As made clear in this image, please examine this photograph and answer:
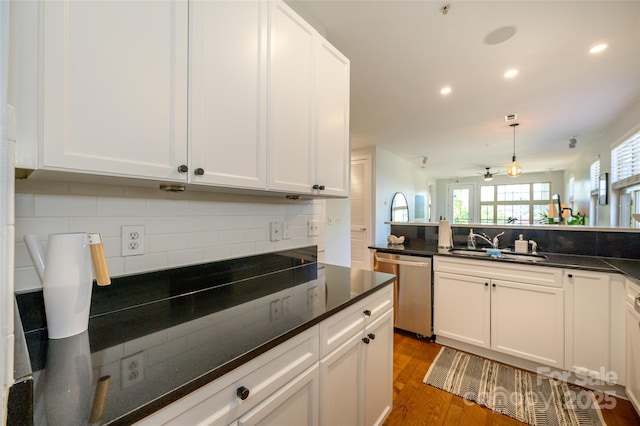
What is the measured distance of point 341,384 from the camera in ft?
3.72

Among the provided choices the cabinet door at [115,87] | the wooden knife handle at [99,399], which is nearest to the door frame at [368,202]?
the cabinet door at [115,87]

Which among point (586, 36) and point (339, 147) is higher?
point (586, 36)

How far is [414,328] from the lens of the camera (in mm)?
2623

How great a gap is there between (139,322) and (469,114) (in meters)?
3.91

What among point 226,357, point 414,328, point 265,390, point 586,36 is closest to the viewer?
point 226,357

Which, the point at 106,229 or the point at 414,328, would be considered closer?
the point at 106,229

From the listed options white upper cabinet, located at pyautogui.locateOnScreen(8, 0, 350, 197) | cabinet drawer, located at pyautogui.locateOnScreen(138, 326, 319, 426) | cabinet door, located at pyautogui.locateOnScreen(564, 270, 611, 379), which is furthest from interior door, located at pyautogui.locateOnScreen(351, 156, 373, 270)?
cabinet drawer, located at pyautogui.locateOnScreen(138, 326, 319, 426)

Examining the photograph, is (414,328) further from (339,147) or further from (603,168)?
(603,168)

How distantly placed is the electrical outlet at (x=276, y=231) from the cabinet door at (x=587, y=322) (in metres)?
2.09

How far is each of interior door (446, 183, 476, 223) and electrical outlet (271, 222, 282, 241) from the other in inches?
348

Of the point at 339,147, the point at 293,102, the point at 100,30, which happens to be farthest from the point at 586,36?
the point at 100,30

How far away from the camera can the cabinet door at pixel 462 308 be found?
2.26 meters

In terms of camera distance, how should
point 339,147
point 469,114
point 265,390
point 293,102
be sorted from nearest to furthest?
point 265,390 → point 293,102 → point 339,147 → point 469,114

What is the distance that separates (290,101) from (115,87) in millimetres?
713
